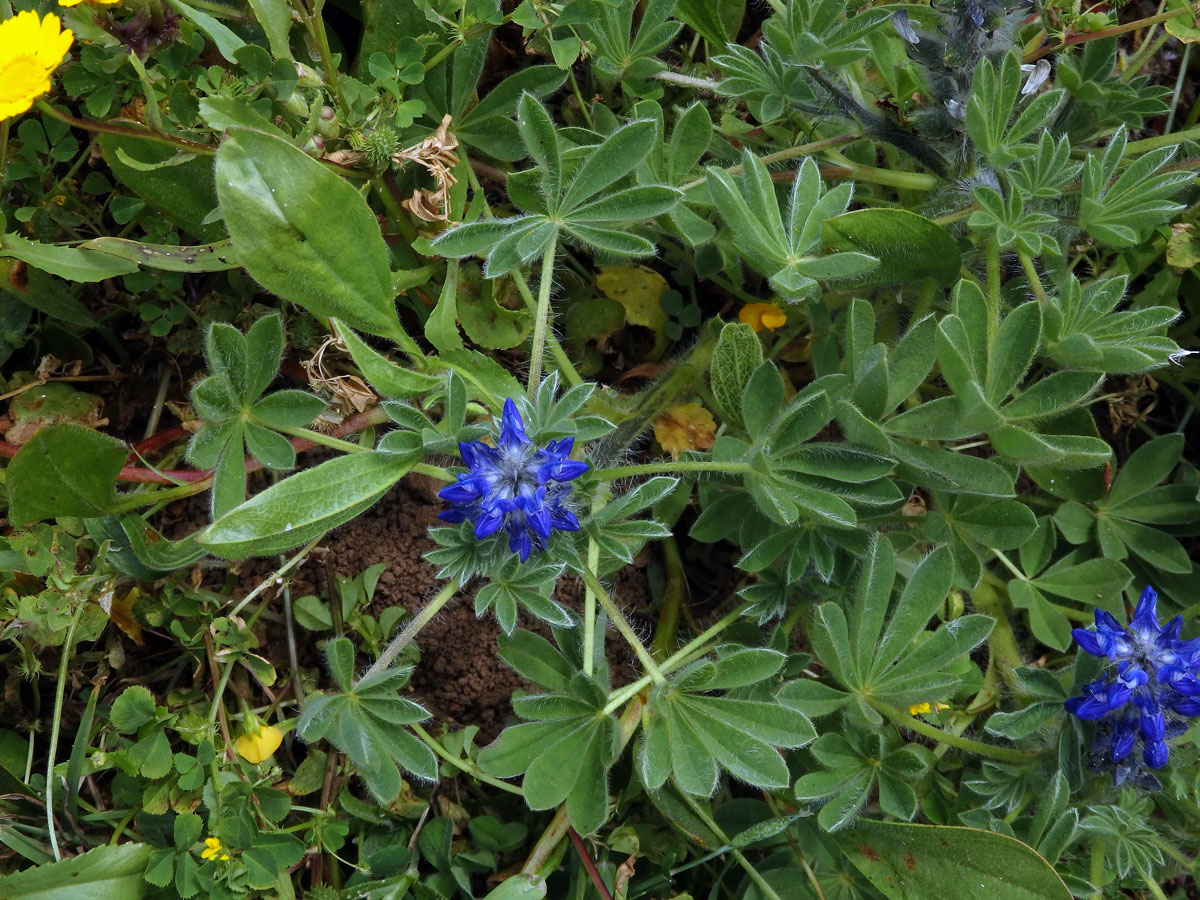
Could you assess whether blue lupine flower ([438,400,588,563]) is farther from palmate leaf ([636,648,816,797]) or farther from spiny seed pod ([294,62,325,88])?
spiny seed pod ([294,62,325,88])

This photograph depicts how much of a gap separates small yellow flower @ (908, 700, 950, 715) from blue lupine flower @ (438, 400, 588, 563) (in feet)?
4.22

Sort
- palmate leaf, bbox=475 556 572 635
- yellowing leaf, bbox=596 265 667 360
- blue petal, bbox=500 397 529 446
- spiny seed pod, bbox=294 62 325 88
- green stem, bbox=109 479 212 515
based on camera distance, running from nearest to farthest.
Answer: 1. blue petal, bbox=500 397 529 446
2. palmate leaf, bbox=475 556 572 635
3. green stem, bbox=109 479 212 515
4. spiny seed pod, bbox=294 62 325 88
5. yellowing leaf, bbox=596 265 667 360

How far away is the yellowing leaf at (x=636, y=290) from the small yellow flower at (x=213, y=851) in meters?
1.84

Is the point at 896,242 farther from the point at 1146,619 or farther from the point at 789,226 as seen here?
the point at 1146,619

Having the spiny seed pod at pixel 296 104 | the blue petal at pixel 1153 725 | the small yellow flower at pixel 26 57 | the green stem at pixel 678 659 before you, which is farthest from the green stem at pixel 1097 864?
the small yellow flower at pixel 26 57

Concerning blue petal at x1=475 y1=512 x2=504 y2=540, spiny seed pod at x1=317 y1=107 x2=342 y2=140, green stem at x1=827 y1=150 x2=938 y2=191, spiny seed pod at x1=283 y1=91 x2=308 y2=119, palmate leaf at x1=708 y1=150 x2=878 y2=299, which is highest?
spiny seed pod at x1=283 y1=91 x2=308 y2=119

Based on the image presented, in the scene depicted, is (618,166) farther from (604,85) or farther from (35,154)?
(35,154)

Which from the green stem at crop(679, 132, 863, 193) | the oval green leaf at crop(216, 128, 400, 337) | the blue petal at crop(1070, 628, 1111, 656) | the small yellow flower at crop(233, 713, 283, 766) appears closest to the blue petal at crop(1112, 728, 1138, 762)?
the blue petal at crop(1070, 628, 1111, 656)

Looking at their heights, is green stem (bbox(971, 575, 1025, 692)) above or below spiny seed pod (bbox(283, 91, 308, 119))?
below

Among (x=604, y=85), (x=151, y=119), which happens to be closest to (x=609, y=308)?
(x=604, y=85)

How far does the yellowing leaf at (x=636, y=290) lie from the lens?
126 inches

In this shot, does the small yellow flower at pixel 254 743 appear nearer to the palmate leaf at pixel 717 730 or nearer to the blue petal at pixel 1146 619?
the palmate leaf at pixel 717 730

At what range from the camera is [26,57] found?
2.35 m

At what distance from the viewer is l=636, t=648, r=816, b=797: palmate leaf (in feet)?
7.47
